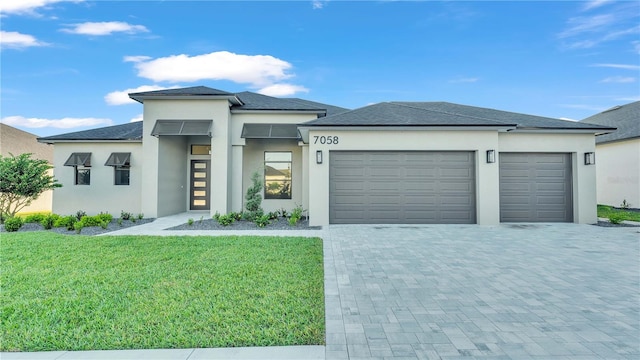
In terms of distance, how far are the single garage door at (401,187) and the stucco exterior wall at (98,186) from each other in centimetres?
897

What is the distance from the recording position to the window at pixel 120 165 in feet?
40.2

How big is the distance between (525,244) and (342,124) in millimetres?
6336

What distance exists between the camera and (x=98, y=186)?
12562mm

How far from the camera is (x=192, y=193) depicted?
45.5 ft

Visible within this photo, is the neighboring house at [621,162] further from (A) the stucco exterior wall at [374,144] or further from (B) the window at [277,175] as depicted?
(B) the window at [277,175]

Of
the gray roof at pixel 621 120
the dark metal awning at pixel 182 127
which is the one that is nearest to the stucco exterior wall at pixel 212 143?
the dark metal awning at pixel 182 127

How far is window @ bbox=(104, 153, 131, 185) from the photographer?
482 inches

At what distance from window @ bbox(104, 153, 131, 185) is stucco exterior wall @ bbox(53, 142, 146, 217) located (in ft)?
0.51

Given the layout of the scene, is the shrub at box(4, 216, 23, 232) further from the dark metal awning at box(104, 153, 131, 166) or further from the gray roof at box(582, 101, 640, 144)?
the gray roof at box(582, 101, 640, 144)

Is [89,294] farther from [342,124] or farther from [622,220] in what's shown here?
[622,220]

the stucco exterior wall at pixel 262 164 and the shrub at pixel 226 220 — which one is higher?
the stucco exterior wall at pixel 262 164

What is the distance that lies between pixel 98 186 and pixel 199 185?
419 centimetres

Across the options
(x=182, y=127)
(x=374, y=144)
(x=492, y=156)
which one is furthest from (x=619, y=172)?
(x=182, y=127)

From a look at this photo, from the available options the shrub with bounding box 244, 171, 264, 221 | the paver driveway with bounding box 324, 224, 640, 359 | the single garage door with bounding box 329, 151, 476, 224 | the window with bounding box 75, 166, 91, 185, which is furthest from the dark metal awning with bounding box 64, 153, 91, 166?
the paver driveway with bounding box 324, 224, 640, 359
